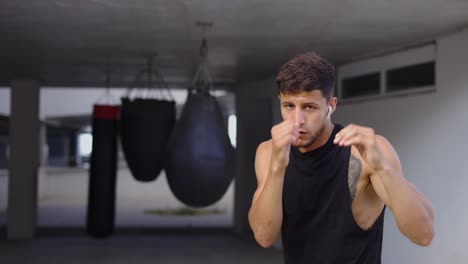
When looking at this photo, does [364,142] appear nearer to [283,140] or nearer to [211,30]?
[283,140]

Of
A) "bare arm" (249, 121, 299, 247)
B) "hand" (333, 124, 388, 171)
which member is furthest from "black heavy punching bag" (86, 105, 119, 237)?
"hand" (333, 124, 388, 171)

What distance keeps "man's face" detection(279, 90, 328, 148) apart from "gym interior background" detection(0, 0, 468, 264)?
2.33 metres

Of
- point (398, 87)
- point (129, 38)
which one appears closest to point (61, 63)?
point (129, 38)

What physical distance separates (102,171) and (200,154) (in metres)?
2.33

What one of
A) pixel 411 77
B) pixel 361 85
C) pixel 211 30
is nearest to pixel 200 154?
pixel 211 30

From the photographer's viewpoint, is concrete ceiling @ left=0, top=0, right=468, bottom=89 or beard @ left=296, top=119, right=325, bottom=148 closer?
beard @ left=296, top=119, right=325, bottom=148

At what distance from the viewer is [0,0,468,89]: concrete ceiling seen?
384 centimetres

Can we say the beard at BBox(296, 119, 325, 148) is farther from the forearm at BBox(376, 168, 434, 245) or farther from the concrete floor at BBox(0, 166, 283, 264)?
the concrete floor at BBox(0, 166, 283, 264)

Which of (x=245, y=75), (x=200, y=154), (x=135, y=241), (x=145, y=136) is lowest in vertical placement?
(x=135, y=241)

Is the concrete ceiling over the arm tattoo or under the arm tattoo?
over

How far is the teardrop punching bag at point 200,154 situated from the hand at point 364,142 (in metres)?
2.65

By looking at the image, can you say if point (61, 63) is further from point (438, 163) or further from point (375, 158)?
point (375, 158)

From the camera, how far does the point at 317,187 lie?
1591 millimetres

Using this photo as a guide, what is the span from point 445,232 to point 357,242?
293 centimetres
